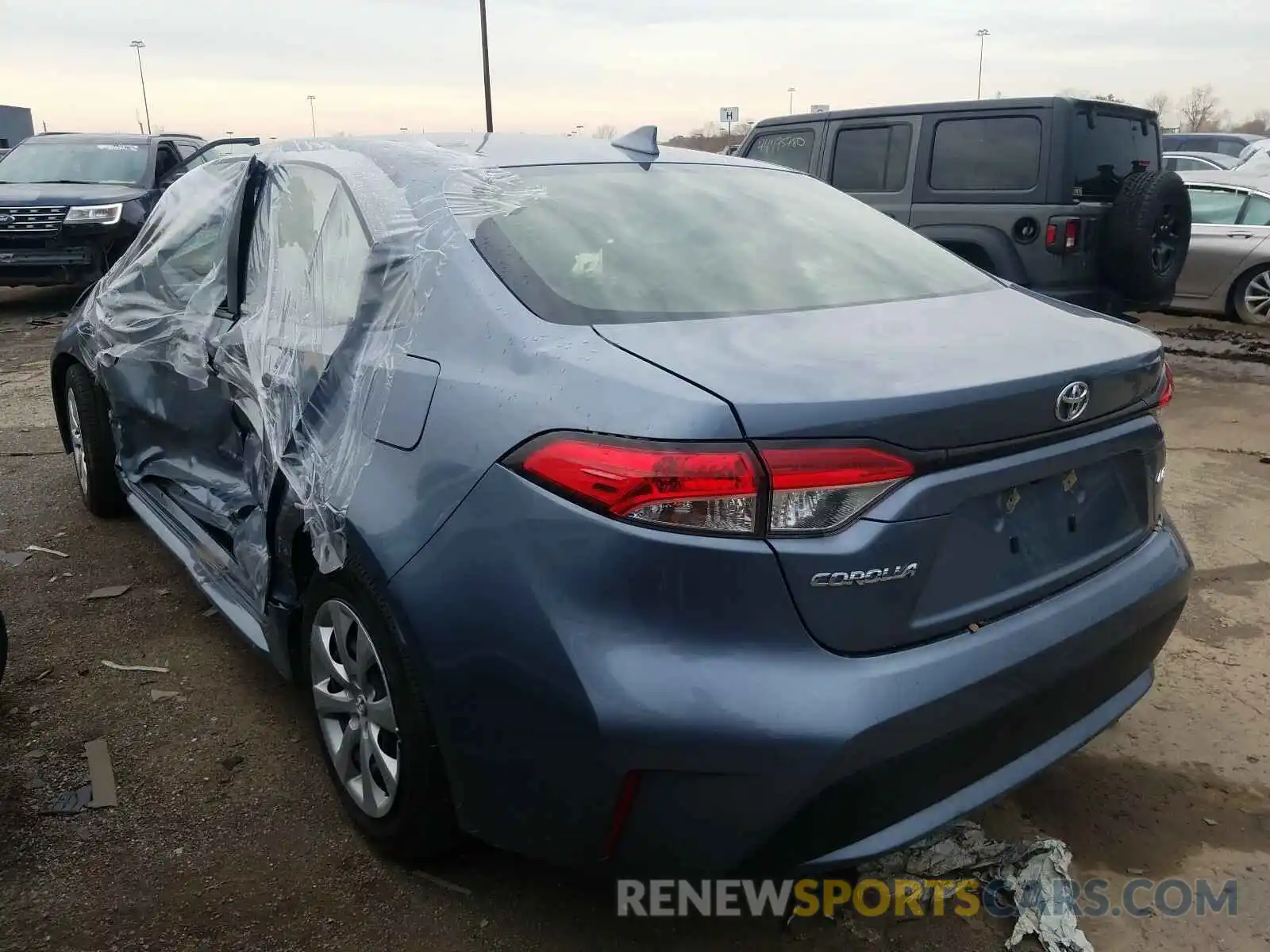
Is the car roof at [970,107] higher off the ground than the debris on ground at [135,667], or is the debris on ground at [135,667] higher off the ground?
the car roof at [970,107]

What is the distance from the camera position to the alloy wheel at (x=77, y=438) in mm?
4430

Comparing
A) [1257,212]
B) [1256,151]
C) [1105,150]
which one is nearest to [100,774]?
[1105,150]

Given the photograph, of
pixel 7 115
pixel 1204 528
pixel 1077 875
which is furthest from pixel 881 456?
pixel 7 115

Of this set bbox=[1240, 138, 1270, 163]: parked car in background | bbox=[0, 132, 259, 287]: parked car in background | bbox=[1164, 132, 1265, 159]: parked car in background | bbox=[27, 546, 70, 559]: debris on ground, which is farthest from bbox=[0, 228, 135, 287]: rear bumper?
bbox=[1164, 132, 1265, 159]: parked car in background

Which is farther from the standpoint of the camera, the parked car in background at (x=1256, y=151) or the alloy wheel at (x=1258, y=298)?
the parked car in background at (x=1256, y=151)

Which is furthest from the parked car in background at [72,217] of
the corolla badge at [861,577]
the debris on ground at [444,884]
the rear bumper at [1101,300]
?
the corolla badge at [861,577]

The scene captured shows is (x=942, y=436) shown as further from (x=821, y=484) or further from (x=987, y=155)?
(x=987, y=155)

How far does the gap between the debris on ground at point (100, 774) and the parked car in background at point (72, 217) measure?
7847 millimetres

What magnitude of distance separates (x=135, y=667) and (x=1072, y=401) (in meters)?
2.95

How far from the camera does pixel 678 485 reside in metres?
1.63

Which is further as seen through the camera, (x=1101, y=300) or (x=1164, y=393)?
(x=1101, y=300)

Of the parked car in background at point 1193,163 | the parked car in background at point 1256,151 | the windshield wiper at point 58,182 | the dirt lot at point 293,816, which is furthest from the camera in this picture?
the parked car in background at point 1256,151

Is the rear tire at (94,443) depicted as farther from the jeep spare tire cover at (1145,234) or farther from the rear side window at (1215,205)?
the rear side window at (1215,205)

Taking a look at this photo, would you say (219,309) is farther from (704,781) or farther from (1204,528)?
(1204,528)
